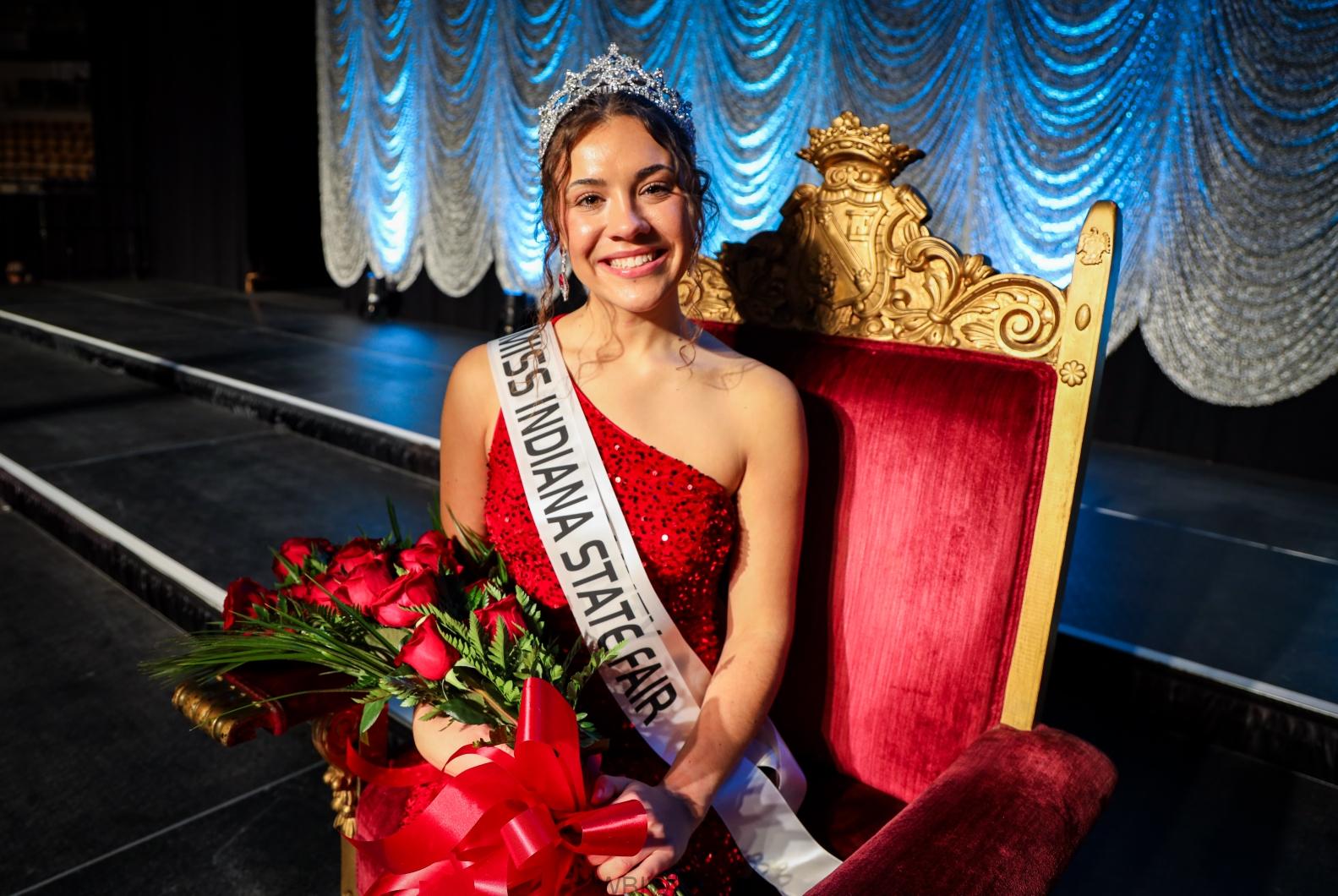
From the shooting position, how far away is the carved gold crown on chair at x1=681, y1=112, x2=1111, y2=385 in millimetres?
1011

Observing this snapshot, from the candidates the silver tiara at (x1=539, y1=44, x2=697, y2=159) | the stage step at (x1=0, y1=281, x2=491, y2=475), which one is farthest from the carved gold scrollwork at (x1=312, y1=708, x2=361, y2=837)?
the stage step at (x1=0, y1=281, x2=491, y2=475)

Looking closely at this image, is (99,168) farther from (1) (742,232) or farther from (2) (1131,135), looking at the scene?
(2) (1131,135)

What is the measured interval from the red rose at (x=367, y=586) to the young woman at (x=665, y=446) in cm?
12

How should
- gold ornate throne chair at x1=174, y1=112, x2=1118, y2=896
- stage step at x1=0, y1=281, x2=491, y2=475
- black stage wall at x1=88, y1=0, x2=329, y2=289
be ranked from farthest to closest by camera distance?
1. black stage wall at x1=88, y1=0, x2=329, y2=289
2. stage step at x1=0, y1=281, x2=491, y2=475
3. gold ornate throne chair at x1=174, y1=112, x2=1118, y2=896

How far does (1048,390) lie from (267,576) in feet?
6.90

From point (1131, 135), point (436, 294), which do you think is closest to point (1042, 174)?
point (1131, 135)

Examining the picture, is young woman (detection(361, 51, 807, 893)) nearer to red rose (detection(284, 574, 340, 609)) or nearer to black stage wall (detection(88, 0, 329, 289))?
red rose (detection(284, 574, 340, 609))

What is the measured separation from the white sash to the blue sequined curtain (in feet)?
5.69

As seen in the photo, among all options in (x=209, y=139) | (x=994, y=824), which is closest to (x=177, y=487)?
(x=994, y=824)

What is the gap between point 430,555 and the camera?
0.96 metres

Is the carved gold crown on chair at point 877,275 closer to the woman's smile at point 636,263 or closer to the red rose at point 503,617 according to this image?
the woman's smile at point 636,263

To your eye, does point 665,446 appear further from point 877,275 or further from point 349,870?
point 349,870

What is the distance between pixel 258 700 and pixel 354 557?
164 mm

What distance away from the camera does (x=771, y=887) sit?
102 cm
